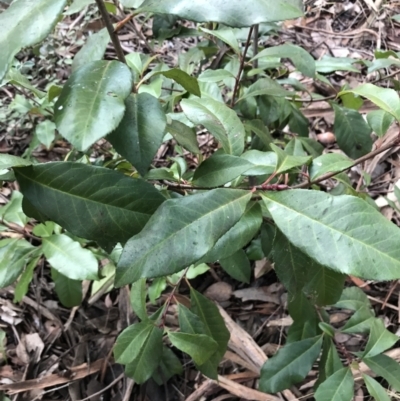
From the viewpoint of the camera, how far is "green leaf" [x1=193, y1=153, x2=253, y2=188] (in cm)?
65

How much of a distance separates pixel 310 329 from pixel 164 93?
796 mm

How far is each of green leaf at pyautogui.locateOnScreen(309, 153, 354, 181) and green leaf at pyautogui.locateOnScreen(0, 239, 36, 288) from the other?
0.68 m

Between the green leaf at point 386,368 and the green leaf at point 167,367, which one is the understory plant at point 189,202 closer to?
the green leaf at point 386,368

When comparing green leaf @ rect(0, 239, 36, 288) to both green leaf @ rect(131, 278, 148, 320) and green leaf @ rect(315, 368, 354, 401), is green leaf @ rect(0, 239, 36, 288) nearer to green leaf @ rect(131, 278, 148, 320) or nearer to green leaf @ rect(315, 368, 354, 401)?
green leaf @ rect(131, 278, 148, 320)

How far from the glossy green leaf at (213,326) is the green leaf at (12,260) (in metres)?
0.41

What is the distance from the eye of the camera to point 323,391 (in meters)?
0.92

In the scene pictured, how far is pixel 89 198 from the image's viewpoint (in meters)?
0.59

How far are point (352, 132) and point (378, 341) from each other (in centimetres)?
57

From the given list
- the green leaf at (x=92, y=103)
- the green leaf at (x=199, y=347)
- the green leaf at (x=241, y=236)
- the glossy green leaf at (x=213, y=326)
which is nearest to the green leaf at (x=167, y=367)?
the glossy green leaf at (x=213, y=326)

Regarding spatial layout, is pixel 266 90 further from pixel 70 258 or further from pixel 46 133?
pixel 46 133

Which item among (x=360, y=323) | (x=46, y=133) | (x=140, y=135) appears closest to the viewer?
(x=140, y=135)

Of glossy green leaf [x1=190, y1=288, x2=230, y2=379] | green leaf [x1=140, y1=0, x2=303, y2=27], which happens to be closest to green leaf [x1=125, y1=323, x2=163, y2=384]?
glossy green leaf [x1=190, y1=288, x2=230, y2=379]

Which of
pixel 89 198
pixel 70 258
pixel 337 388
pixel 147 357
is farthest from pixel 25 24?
pixel 337 388

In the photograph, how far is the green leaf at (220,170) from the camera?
65 centimetres
